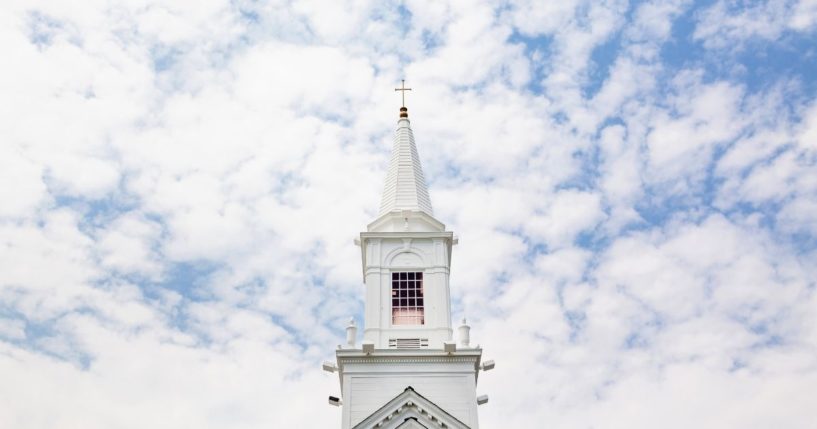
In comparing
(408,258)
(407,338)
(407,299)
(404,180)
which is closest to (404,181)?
(404,180)

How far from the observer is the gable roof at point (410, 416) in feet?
110

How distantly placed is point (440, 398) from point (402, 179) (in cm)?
1161

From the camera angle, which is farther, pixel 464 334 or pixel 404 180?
pixel 404 180

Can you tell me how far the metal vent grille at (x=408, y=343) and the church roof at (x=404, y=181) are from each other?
21.3 ft

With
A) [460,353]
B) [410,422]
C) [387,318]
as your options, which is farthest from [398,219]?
[410,422]

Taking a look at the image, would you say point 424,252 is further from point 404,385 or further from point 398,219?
point 404,385

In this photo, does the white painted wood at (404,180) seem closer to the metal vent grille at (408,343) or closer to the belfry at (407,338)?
the belfry at (407,338)

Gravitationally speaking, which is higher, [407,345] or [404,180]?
[404,180]

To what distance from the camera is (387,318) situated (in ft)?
125

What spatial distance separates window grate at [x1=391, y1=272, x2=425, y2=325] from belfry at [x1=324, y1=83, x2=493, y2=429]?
0.04 metres

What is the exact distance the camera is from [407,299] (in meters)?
38.7

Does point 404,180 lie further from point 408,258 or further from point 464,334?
point 464,334

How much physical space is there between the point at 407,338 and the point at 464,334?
2.39m

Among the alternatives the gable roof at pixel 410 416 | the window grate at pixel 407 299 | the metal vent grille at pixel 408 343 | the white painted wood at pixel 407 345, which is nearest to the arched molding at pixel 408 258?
the white painted wood at pixel 407 345
